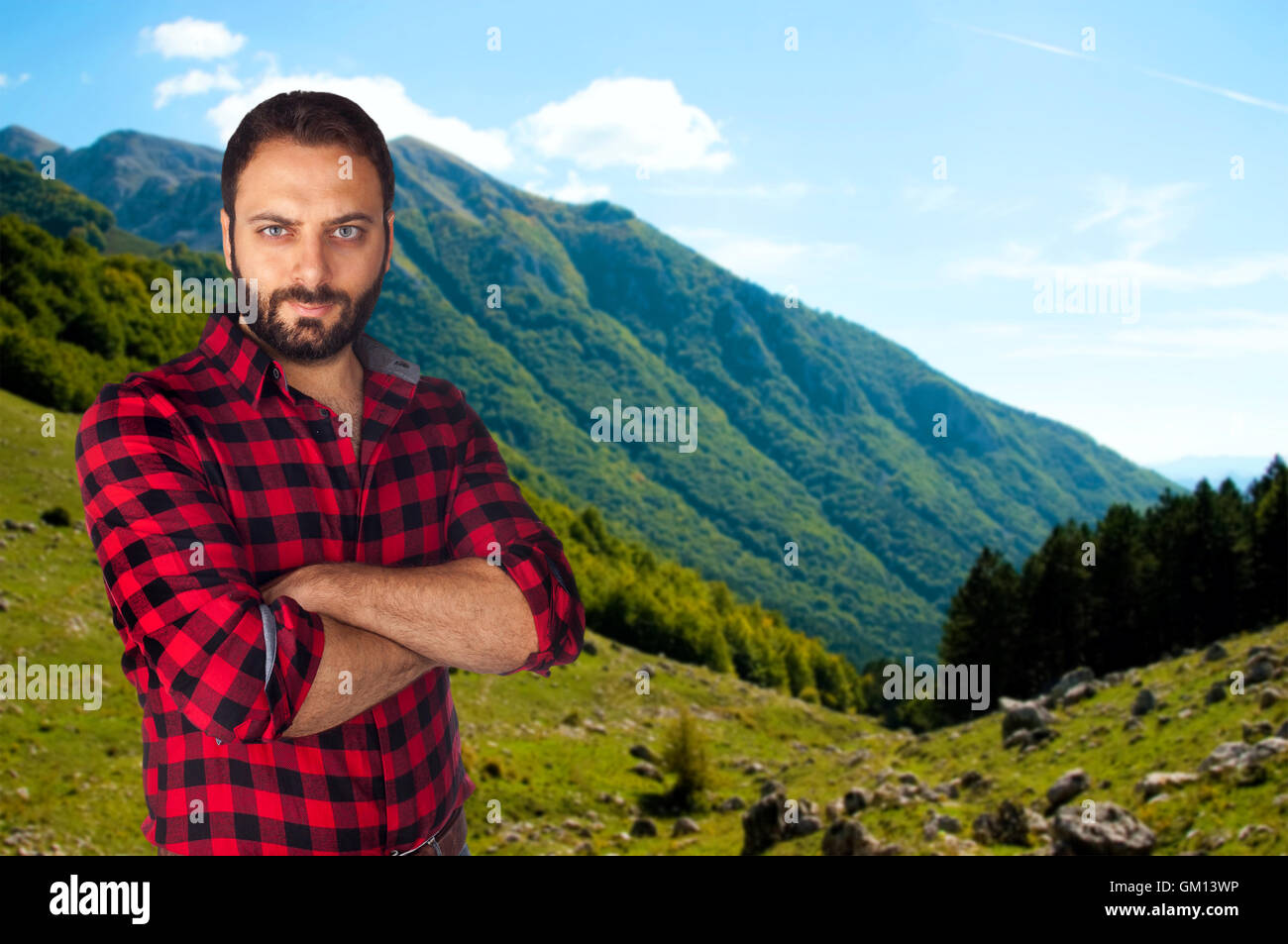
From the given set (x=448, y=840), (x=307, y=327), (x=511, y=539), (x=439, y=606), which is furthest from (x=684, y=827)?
(x=307, y=327)

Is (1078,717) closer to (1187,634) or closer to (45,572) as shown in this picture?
(1187,634)

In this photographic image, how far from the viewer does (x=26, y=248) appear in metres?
80.9

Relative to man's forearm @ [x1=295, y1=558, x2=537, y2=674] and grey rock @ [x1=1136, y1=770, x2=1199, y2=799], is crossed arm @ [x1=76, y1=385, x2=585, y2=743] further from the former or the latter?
grey rock @ [x1=1136, y1=770, x2=1199, y2=799]

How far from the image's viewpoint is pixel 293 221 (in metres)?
3.16

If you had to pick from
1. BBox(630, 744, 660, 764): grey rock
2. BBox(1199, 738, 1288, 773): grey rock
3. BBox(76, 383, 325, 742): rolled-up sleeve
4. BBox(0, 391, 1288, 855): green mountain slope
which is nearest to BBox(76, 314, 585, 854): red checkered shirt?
BBox(76, 383, 325, 742): rolled-up sleeve

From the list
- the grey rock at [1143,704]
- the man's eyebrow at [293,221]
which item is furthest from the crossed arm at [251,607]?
the grey rock at [1143,704]

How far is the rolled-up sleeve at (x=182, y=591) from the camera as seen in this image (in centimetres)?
271

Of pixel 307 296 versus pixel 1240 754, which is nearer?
pixel 307 296

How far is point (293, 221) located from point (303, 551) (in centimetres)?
117

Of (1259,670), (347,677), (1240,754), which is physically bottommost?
(1240,754)

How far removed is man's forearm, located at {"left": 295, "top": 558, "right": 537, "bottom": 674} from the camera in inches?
118

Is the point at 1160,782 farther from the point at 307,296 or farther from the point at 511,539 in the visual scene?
the point at 307,296
